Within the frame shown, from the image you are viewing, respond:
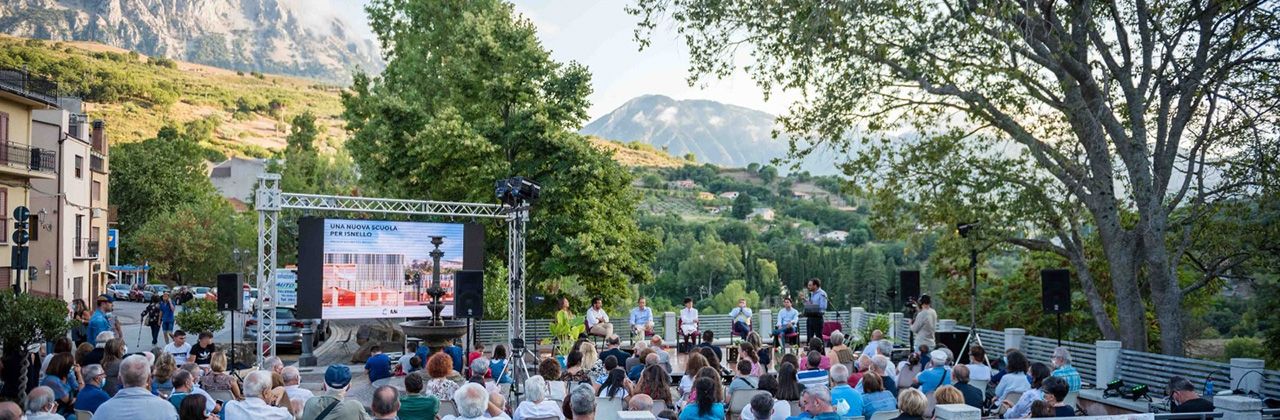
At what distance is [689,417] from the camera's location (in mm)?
6469

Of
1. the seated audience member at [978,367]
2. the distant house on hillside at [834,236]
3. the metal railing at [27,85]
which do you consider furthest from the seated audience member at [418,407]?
the distant house on hillside at [834,236]

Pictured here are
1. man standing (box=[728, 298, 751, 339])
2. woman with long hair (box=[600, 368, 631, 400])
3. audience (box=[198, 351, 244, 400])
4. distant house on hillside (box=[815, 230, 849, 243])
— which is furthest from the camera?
distant house on hillside (box=[815, 230, 849, 243])

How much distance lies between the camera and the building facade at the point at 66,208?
29906 millimetres

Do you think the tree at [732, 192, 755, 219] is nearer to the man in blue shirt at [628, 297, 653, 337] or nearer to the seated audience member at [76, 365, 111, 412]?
the man in blue shirt at [628, 297, 653, 337]

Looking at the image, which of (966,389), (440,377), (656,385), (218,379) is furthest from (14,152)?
(966,389)

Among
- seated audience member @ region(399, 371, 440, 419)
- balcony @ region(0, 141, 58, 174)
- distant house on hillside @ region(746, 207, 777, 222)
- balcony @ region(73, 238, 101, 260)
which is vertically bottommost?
seated audience member @ region(399, 371, 440, 419)

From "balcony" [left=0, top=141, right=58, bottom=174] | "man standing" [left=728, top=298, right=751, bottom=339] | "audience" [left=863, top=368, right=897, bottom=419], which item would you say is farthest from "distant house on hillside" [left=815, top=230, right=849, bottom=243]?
"audience" [left=863, top=368, right=897, bottom=419]

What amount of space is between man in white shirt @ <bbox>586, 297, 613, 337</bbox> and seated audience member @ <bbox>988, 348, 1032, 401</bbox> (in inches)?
337

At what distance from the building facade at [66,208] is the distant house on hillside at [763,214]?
6614cm

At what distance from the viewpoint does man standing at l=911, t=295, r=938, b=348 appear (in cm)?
1354

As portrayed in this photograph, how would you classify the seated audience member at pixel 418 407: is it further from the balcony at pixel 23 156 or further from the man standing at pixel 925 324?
the balcony at pixel 23 156

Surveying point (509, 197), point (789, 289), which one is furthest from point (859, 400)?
point (789, 289)

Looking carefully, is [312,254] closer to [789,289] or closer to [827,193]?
[789,289]

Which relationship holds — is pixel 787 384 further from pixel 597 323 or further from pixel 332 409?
pixel 597 323
